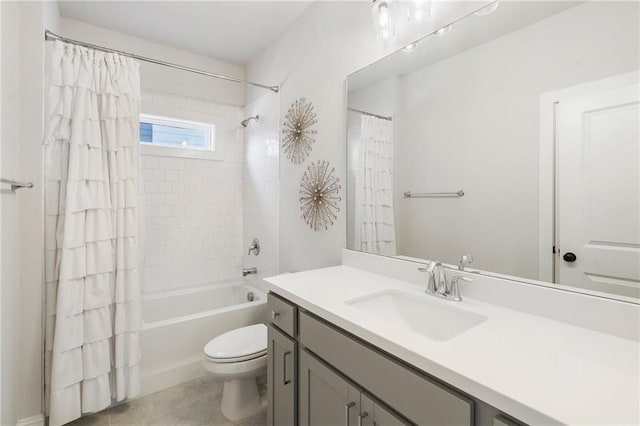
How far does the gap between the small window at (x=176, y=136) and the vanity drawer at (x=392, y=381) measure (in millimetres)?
2317

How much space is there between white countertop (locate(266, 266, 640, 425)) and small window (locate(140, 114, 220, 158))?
2315mm

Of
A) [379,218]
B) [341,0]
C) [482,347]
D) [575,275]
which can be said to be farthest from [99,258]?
[575,275]

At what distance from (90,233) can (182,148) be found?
4.36 ft

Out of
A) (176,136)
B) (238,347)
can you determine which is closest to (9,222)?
(238,347)

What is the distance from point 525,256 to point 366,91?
1157mm

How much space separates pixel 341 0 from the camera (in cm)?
184

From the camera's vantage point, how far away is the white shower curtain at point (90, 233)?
1.62m

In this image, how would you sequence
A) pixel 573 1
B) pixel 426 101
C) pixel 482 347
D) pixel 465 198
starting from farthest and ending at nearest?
1. pixel 426 101
2. pixel 465 198
3. pixel 573 1
4. pixel 482 347

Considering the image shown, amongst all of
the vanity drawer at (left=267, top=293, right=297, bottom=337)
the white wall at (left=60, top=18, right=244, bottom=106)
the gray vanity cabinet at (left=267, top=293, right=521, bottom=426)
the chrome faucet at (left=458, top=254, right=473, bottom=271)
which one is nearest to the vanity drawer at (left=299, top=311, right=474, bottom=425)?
the gray vanity cabinet at (left=267, top=293, right=521, bottom=426)

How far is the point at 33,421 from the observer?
5.21 feet

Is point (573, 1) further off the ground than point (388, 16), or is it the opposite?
point (388, 16)

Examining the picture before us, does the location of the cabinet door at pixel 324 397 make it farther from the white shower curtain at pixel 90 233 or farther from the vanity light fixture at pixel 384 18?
the vanity light fixture at pixel 384 18

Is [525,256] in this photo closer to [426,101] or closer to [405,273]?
[405,273]

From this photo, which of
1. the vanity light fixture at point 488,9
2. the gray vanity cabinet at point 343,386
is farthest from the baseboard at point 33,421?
the vanity light fixture at point 488,9
